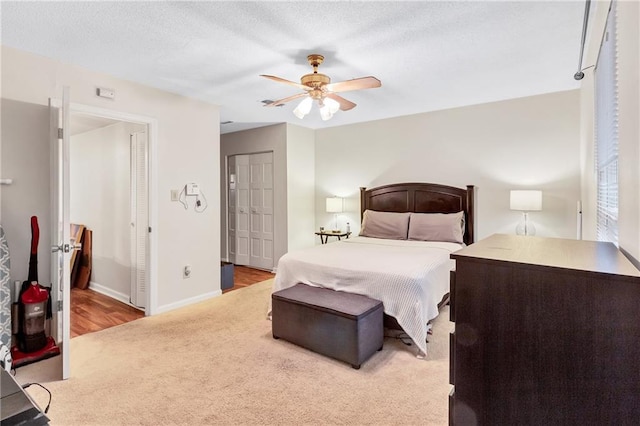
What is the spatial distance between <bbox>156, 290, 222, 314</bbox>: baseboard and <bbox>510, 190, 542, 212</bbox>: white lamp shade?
3.73 metres

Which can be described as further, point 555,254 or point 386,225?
point 386,225

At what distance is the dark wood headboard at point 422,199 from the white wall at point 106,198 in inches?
129

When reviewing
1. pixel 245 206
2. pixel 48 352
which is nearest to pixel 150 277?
pixel 48 352

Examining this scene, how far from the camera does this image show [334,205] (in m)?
5.33

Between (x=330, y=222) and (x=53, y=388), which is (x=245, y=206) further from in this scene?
(x=53, y=388)

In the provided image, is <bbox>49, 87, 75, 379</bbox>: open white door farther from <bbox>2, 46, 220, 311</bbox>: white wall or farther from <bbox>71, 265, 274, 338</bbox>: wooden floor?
<bbox>71, 265, 274, 338</bbox>: wooden floor

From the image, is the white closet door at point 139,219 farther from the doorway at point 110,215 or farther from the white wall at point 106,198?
the white wall at point 106,198

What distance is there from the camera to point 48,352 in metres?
2.66

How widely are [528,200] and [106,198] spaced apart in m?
5.14

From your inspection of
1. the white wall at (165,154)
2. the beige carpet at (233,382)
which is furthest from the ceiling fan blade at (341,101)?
the beige carpet at (233,382)

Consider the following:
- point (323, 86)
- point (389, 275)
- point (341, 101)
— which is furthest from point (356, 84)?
point (389, 275)

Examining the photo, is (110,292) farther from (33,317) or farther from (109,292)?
(33,317)

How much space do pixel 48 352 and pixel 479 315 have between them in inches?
127

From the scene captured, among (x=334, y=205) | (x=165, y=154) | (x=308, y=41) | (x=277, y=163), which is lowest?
(x=334, y=205)
